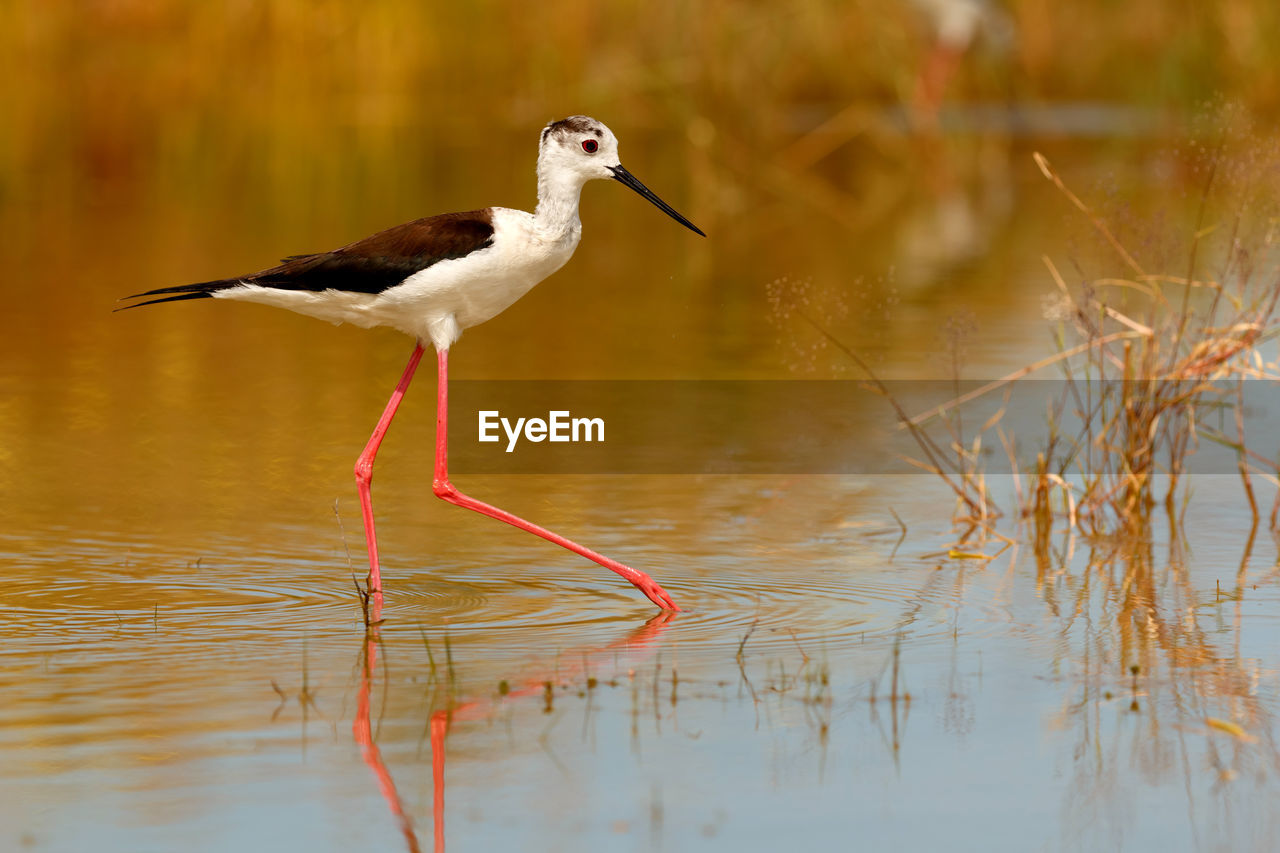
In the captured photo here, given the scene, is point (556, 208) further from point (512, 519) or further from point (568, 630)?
point (568, 630)

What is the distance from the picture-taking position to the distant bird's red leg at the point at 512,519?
5289 mm

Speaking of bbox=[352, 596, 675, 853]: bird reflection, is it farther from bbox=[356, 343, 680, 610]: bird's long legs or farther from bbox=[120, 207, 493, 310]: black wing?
bbox=[120, 207, 493, 310]: black wing

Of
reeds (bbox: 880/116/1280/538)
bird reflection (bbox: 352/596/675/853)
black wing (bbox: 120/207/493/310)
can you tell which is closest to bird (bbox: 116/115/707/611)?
black wing (bbox: 120/207/493/310)

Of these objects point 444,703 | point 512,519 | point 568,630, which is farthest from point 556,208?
point 444,703

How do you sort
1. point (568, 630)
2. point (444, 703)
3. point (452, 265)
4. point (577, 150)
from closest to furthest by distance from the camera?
point (444, 703)
point (568, 630)
point (452, 265)
point (577, 150)

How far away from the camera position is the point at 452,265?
553cm

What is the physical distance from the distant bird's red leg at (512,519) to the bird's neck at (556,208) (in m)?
0.46

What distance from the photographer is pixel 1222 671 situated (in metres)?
4.56

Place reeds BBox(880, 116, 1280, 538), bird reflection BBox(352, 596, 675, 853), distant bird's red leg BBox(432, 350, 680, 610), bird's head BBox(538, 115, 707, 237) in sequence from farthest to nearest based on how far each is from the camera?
1. reeds BBox(880, 116, 1280, 538)
2. bird's head BBox(538, 115, 707, 237)
3. distant bird's red leg BBox(432, 350, 680, 610)
4. bird reflection BBox(352, 596, 675, 853)

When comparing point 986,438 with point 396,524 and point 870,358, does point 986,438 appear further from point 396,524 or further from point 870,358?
point 396,524

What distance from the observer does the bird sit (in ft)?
18.2

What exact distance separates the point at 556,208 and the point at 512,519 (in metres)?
0.88

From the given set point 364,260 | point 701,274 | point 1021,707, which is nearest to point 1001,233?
point 701,274

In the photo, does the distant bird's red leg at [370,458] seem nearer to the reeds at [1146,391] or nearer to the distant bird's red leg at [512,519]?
the distant bird's red leg at [512,519]
